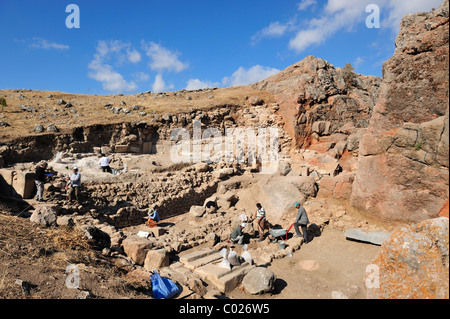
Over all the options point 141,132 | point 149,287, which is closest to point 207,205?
point 149,287

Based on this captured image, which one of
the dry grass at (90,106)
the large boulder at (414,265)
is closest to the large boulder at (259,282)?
the large boulder at (414,265)

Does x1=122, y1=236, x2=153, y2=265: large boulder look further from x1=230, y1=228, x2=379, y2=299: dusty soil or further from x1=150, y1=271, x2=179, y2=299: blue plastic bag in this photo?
x1=230, y1=228, x2=379, y2=299: dusty soil

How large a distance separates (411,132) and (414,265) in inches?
213

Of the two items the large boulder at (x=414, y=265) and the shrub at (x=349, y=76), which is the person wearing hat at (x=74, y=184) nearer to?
the large boulder at (x=414, y=265)

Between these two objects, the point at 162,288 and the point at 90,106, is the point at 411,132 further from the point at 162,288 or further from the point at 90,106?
the point at 90,106

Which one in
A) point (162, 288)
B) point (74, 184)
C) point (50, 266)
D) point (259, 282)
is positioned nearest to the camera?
point (50, 266)

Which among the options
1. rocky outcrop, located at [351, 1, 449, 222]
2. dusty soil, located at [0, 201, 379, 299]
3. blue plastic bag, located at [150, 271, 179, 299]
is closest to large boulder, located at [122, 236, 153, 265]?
dusty soil, located at [0, 201, 379, 299]

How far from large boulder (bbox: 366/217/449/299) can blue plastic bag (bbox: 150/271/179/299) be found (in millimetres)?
3565

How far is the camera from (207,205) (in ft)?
37.3

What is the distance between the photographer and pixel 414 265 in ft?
11.8

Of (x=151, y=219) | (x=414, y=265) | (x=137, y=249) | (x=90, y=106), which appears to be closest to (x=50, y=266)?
(x=137, y=249)

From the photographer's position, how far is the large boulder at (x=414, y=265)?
132 inches

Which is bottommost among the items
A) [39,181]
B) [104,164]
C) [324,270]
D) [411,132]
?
[324,270]

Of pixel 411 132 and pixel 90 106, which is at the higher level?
pixel 90 106
